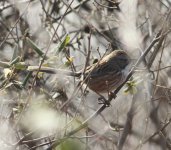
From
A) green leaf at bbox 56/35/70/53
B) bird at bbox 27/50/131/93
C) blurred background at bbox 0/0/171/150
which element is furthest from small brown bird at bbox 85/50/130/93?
green leaf at bbox 56/35/70/53

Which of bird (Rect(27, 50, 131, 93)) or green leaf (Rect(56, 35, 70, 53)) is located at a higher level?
green leaf (Rect(56, 35, 70, 53))

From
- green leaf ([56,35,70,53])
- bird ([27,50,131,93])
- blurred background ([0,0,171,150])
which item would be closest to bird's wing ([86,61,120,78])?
bird ([27,50,131,93])

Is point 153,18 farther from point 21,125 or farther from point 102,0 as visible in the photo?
point 21,125

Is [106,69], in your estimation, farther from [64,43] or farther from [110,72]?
[64,43]

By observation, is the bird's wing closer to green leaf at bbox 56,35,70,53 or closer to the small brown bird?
the small brown bird

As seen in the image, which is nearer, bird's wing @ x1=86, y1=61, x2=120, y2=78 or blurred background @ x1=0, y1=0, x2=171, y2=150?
blurred background @ x1=0, y1=0, x2=171, y2=150

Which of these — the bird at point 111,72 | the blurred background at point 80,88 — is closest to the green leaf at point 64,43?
the blurred background at point 80,88

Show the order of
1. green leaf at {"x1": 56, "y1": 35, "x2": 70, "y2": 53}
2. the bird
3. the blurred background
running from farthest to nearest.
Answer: the bird, green leaf at {"x1": 56, "y1": 35, "x2": 70, "y2": 53}, the blurred background

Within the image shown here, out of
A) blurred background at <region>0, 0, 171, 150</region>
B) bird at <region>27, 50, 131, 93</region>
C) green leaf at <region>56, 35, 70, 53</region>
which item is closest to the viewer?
blurred background at <region>0, 0, 171, 150</region>

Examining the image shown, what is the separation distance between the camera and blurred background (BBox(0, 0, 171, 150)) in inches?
172

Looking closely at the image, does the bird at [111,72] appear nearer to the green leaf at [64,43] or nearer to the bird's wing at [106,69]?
the bird's wing at [106,69]

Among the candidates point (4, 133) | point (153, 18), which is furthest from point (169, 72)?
point (4, 133)

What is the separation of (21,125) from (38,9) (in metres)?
3.34

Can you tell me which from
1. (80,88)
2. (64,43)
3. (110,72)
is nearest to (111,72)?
(110,72)
